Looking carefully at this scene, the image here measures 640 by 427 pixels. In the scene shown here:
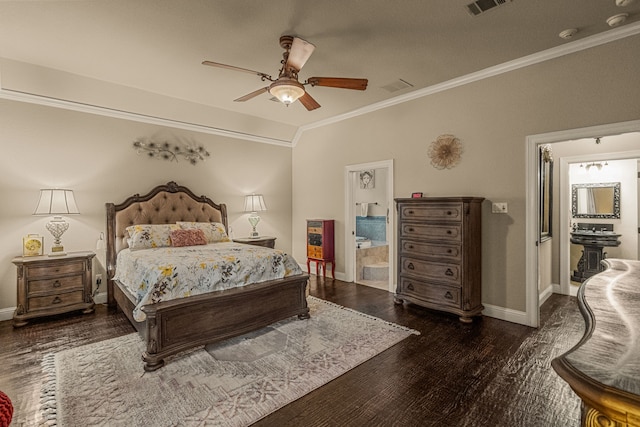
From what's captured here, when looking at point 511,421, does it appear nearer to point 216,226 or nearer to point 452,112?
point 452,112

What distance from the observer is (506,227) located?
363cm

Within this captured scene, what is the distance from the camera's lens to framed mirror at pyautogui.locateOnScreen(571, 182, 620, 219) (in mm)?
5113

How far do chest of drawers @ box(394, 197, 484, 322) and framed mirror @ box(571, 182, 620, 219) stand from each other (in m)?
3.16

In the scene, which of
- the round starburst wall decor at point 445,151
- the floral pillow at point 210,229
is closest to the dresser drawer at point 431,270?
the round starburst wall decor at point 445,151

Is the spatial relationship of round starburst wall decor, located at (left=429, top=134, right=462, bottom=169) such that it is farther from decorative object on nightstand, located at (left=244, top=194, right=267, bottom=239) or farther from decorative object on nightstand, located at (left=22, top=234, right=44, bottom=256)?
decorative object on nightstand, located at (left=22, top=234, right=44, bottom=256)

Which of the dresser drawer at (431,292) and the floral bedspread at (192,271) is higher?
the floral bedspread at (192,271)

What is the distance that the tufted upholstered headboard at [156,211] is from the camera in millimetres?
4371

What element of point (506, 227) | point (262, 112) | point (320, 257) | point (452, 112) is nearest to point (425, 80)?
point (452, 112)

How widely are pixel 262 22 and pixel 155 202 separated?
3.26 metres

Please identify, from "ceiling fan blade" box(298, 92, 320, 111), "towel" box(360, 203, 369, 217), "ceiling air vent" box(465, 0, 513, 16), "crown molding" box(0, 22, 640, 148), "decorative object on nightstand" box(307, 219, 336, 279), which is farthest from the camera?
"towel" box(360, 203, 369, 217)

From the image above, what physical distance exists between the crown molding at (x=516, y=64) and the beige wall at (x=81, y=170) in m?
2.70

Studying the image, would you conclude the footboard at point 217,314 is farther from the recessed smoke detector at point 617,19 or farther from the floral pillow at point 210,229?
the recessed smoke detector at point 617,19

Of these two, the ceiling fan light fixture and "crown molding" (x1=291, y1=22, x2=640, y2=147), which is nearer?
the ceiling fan light fixture

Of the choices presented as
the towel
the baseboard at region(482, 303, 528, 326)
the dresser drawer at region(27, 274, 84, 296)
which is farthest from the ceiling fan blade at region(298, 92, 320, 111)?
the towel
